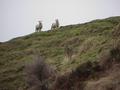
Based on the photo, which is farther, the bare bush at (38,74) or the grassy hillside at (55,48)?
the grassy hillside at (55,48)

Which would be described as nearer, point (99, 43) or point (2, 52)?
point (99, 43)

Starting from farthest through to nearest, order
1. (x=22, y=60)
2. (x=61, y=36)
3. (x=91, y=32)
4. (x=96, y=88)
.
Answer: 1. (x=61, y=36)
2. (x=91, y=32)
3. (x=22, y=60)
4. (x=96, y=88)

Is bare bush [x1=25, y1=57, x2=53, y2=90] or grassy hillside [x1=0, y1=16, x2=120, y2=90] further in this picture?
grassy hillside [x1=0, y1=16, x2=120, y2=90]

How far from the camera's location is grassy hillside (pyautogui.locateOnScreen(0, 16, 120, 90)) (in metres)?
36.1

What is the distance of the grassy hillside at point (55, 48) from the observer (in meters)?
36.1

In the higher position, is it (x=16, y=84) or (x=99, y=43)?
(x=99, y=43)

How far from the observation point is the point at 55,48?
49.8 meters

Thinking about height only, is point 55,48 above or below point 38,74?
above

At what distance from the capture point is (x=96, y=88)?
2392cm

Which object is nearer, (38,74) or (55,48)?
(38,74)

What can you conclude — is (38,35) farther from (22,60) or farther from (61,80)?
(61,80)

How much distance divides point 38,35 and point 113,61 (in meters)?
36.1

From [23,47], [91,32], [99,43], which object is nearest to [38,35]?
[23,47]

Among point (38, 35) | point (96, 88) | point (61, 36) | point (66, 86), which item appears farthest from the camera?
point (38, 35)
